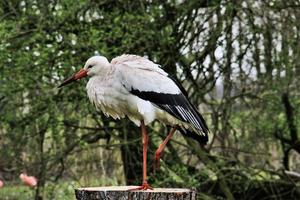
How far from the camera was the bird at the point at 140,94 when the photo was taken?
5.34 metres

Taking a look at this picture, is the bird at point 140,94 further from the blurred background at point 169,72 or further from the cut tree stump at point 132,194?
the blurred background at point 169,72

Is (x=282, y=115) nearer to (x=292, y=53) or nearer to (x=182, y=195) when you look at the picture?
(x=292, y=53)

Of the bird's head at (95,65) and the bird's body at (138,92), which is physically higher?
the bird's head at (95,65)

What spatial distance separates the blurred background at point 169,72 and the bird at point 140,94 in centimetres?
246

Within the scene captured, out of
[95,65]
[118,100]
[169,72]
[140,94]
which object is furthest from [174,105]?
[169,72]

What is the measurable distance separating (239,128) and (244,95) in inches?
24.4

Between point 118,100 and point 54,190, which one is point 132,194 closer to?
point 118,100

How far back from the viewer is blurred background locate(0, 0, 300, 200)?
8508mm

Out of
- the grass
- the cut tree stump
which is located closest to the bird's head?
the cut tree stump

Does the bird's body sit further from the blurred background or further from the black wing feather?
the blurred background

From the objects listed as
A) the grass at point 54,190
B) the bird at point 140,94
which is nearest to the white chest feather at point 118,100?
the bird at point 140,94

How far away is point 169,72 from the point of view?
29.1 feet

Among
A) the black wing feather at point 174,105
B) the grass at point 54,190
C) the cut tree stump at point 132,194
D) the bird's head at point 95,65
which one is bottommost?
the grass at point 54,190

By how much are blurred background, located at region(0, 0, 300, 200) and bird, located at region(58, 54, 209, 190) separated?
8.06ft
